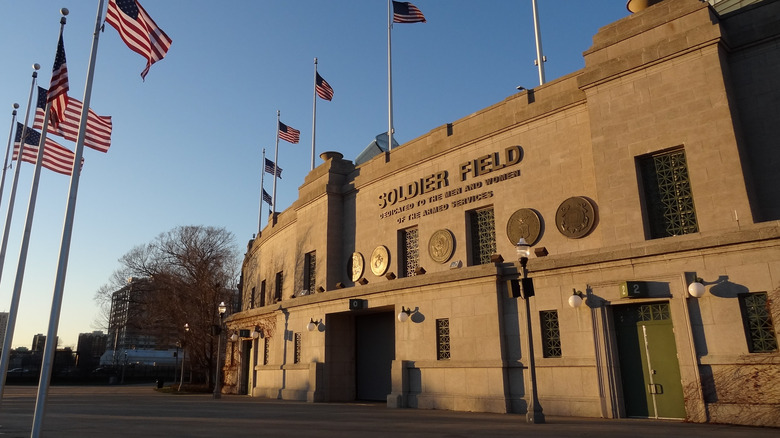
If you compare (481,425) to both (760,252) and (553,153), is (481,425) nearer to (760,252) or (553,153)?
(760,252)

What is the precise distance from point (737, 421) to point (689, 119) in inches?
316

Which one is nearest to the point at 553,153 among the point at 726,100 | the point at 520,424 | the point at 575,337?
the point at 726,100

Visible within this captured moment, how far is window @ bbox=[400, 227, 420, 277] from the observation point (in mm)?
23188

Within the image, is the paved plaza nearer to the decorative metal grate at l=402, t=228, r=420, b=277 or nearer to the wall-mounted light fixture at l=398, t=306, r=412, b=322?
the wall-mounted light fixture at l=398, t=306, r=412, b=322

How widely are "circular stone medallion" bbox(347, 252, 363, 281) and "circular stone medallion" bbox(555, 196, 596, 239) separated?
10.4 metres

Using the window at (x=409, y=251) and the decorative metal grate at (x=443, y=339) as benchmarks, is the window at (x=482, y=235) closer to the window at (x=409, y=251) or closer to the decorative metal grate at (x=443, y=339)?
the window at (x=409, y=251)

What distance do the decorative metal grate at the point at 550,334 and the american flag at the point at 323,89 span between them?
1894 centimetres

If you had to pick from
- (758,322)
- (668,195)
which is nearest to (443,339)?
(668,195)

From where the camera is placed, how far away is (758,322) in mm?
12594

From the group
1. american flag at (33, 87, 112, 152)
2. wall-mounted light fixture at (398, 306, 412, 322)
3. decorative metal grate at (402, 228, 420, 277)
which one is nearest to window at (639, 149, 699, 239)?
wall-mounted light fixture at (398, 306, 412, 322)

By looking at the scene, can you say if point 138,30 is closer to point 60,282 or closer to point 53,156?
point 60,282

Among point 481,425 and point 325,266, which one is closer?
point 481,425

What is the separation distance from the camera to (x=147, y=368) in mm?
66938

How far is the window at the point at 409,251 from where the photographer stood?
23188 millimetres
